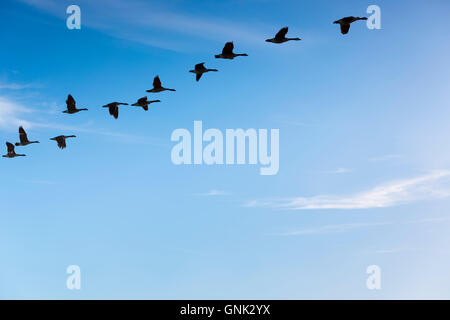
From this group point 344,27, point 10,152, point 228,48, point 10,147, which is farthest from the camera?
point 10,152

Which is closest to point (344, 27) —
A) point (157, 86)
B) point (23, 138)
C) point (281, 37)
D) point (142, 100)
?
point (281, 37)

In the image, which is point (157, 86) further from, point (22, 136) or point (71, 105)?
point (22, 136)

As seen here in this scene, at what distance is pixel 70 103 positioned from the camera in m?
50.3

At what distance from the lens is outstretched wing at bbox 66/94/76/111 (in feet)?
165

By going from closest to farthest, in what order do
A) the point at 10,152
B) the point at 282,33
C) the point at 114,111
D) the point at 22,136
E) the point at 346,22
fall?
the point at 282,33 → the point at 346,22 → the point at 114,111 → the point at 22,136 → the point at 10,152

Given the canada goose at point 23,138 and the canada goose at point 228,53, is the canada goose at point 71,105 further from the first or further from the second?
the canada goose at point 228,53

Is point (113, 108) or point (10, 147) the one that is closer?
point (113, 108)

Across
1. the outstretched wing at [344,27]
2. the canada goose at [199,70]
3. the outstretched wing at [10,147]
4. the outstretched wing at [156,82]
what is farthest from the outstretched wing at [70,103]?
the outstretched wing at [344,27]

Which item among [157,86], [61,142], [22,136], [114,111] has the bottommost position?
[61,142]

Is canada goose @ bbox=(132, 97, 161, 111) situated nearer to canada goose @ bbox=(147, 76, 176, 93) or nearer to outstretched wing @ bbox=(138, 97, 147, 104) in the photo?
outstretched wing @ bbox=(138, 97, 147, 104)

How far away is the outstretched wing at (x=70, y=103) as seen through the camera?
50281 millimetres
